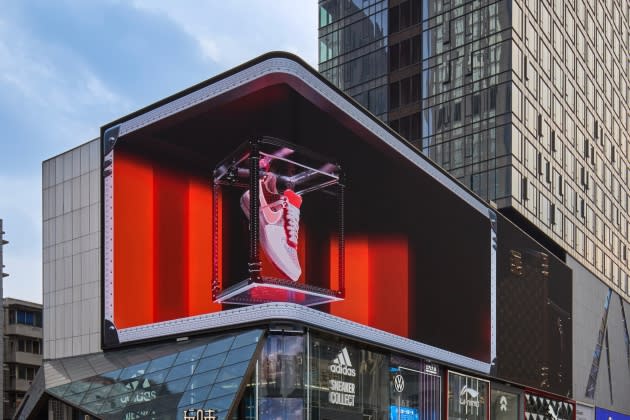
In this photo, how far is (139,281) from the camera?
3659 centimetres

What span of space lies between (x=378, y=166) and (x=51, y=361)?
55.2 ft

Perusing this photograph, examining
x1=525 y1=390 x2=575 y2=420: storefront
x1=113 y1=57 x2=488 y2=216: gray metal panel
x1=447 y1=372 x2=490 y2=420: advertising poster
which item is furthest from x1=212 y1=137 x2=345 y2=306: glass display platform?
x1=525 y1=390 x2=575 y2=420: storefront

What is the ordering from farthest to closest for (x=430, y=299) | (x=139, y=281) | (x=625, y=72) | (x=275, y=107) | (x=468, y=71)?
1. (x=625, y=72)
2. (x=468, y=71)
3. (x=430, y=299)
4. (x=139, y=281)
5. (x=275, y=107)

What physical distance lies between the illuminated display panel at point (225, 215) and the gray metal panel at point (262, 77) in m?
0.14

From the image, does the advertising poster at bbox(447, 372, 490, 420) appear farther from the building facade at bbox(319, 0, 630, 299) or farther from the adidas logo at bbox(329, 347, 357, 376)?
the building facade at bbox(319, 0, 630, 299)

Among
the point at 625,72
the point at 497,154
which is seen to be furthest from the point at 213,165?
the point at 625,72

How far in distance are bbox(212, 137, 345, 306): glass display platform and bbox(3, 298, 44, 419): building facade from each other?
65.1 meters

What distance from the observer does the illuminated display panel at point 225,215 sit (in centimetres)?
3406

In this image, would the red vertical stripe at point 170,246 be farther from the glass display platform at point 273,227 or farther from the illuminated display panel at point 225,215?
the glass display platform at point 273,227

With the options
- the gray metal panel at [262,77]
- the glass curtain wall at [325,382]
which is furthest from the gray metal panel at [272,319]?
the gray metal panel at [262,77]

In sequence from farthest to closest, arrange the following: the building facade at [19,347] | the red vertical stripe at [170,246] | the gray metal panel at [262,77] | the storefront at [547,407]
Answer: the building facade at [19,347] → the storefront at [547,407] → the red vertical stripe at [170,246] → the gray metal panel at [262,77]

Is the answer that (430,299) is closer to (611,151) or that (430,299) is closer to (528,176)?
(528,176)

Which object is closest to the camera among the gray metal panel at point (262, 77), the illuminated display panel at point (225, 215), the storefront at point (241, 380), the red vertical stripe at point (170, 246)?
the storefront at point (241, 380)

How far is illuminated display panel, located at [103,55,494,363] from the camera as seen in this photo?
34062 mm
